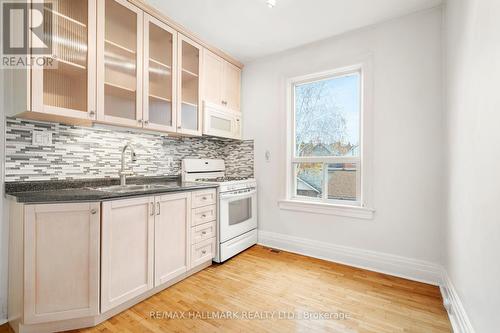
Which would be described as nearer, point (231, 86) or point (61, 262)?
point (61, 262)

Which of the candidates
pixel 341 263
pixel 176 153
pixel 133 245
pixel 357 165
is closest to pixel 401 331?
pixel 341 263

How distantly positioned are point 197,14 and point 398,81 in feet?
6.90

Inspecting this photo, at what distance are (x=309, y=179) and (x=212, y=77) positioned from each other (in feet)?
5.79

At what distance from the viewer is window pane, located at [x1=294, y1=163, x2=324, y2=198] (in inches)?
117

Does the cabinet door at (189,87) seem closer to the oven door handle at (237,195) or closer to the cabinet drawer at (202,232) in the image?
the oven door handle at (237,195)

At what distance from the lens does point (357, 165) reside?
8.91 ft

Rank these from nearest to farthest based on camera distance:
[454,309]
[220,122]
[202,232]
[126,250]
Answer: [454,309]
[126,250]
[202,232]
[220,122]

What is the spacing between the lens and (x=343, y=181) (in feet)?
9.21

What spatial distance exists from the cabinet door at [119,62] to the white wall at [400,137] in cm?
192

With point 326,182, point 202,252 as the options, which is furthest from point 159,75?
point 326,182

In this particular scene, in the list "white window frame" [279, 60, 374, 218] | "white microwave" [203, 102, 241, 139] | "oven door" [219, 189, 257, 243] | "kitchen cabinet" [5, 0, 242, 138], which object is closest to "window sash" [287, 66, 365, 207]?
"white window frame" [279, 60, 374, 218]

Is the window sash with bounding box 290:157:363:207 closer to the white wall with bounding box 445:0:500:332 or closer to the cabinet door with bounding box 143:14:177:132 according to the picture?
the white wall with bounding box 445:0:500:332

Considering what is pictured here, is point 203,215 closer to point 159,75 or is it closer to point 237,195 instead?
point 237,195

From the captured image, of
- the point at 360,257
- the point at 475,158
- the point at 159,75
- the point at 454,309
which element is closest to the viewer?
the point at 475,158
